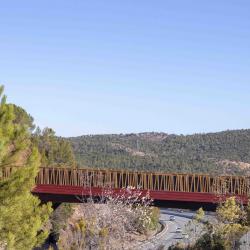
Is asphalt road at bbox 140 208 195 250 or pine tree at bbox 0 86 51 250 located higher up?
pine tree at bbox 0 86 51 250

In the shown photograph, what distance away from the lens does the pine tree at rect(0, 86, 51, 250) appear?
74.9 feet

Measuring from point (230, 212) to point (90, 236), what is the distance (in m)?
13.9

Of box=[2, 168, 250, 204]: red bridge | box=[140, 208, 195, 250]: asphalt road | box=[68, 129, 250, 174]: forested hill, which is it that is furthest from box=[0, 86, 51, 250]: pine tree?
box=[68, 129, 250, 174]: forested hill

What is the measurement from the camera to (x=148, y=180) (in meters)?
44.4

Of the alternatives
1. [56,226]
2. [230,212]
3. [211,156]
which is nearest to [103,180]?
[230,212]

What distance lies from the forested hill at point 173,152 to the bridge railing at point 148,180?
173 feet

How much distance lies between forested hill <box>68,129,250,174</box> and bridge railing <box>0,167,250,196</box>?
52.8m

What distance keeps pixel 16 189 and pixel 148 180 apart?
2187cm

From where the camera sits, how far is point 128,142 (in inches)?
7160

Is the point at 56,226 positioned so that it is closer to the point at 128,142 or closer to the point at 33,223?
the point at 33,223

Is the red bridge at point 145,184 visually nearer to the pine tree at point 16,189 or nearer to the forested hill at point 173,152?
the pine tree at point 16,189

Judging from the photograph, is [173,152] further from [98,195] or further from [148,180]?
[98,195]

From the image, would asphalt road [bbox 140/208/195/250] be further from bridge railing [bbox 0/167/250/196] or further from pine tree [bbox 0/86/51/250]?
pine tree [bbox 0/86/51/250]

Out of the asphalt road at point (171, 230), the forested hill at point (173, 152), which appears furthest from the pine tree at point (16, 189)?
the forested hill at point (173, 152)
